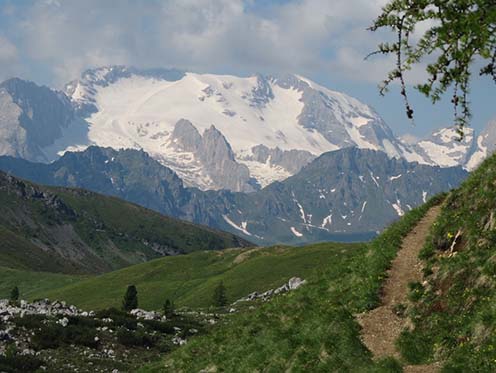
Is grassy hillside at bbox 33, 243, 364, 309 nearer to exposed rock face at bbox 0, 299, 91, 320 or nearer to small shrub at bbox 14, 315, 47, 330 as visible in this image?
exposed rock face at bbox 0, 299, 91, 320

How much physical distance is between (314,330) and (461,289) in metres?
5.85

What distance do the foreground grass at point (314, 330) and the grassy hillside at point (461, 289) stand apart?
6.59ft

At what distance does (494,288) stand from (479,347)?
346cm

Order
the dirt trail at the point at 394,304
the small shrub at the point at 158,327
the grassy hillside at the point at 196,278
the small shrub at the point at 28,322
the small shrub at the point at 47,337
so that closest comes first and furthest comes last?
the dirt trail at the point at 394,304 < the small shrub at the point at 47,337 < the small shrub at the point at 28,322 < the small shrub at the point at 158,327 < the grassy hillside at the point at 196,278

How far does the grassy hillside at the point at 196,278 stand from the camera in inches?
4542

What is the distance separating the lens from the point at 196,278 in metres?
140

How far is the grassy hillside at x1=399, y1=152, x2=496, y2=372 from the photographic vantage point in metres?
20.6

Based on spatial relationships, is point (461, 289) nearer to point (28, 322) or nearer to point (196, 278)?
point (28, 322)

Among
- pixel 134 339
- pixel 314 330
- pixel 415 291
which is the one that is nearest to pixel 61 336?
pixel 134 339

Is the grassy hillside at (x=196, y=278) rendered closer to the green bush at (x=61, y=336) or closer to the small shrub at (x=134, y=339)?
the small shrub at (x=134, y=339)

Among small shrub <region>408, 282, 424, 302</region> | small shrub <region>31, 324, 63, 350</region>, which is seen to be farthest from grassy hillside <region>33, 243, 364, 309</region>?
small shrub <region>408, 282, 424, 302</region>

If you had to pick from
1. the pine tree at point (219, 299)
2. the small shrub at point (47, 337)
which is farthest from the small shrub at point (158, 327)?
the pine tree at point (219, 299)

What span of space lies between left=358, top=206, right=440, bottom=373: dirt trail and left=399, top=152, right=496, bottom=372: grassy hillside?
621 millimetres

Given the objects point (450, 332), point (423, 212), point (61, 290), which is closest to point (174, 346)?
point (423, 212)
